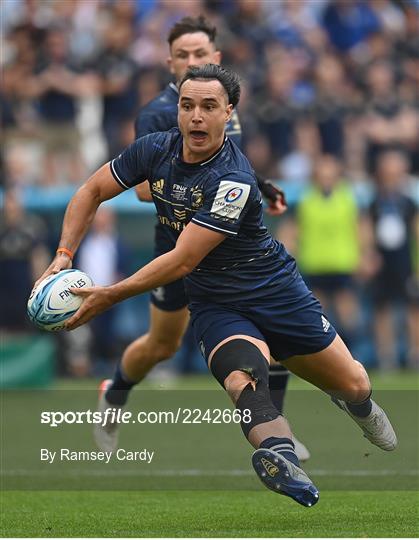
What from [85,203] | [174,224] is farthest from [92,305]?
[85,203]

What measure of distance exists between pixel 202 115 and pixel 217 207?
1.58ft

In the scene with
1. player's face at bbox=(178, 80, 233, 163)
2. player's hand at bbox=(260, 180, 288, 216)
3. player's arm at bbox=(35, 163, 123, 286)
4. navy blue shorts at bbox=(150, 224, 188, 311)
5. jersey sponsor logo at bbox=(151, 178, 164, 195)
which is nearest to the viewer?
player's face at bbox=(178, 80, 233, 163)

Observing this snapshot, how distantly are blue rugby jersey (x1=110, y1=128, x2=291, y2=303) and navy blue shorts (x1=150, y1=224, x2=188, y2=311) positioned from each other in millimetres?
1362

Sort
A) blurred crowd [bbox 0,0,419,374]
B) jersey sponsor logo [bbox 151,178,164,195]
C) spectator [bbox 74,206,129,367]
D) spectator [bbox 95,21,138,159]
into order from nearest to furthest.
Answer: jersey sponsor logo [bbox 151,178,164,195]
spectator [bbox 74,206,129,367]
blurred crowd [bbox 0,0,419,374]
spectator [bbox 95,21,138,159]

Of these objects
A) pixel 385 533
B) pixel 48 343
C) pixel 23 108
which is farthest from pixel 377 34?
pixel 385 533

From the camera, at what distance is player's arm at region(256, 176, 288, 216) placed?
850cm

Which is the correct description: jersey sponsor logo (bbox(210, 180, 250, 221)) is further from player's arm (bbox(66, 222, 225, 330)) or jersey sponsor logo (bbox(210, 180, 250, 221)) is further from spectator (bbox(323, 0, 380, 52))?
spectator (bbox(323, 0, 380, 52))

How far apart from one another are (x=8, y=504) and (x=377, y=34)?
445 inches

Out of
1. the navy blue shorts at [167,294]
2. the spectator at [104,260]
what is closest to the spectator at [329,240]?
the spectator at [104,260]

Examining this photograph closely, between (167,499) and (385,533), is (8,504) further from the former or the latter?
(385,533)

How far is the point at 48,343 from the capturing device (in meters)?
14.4

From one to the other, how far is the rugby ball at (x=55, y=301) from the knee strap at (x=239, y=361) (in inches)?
30.2

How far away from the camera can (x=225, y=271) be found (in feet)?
22.4

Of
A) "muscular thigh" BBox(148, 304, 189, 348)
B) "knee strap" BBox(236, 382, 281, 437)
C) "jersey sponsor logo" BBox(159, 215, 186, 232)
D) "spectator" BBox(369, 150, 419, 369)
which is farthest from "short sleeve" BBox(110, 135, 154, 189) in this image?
"spectator" BBox(369, 150, 419, 369)
